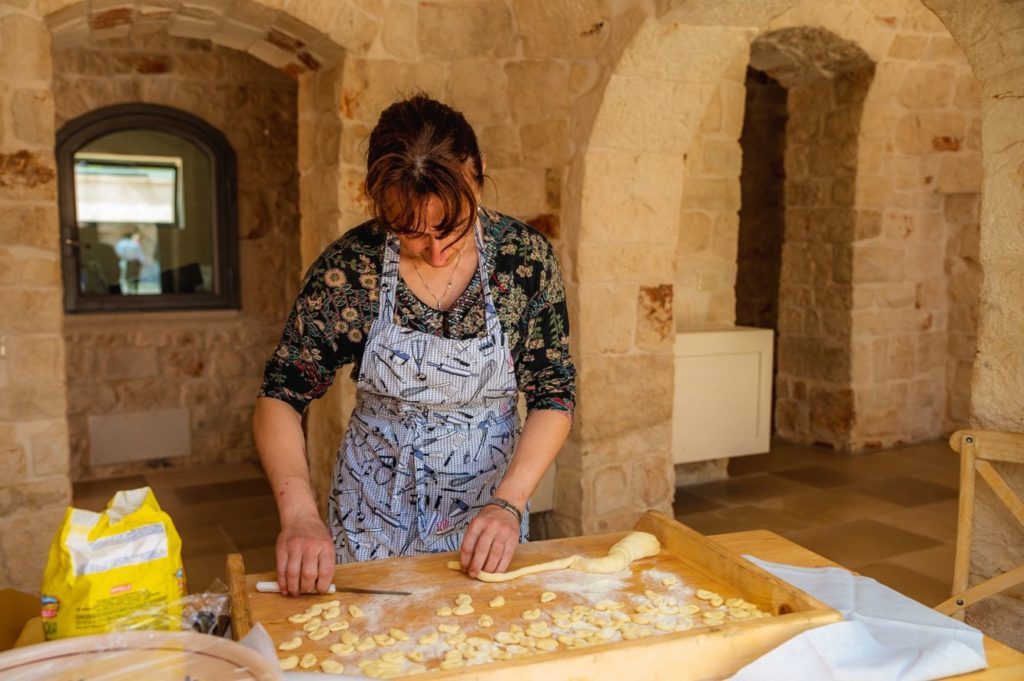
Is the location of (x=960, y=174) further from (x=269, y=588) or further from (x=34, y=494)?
(x=269, y=588)

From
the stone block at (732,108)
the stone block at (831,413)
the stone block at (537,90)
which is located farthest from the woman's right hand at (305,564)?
the stone block at (831,413)

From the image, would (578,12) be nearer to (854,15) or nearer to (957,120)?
(854,15)

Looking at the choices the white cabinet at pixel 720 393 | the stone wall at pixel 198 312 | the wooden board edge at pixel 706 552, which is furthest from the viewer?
the stone wall at pixel 198 312

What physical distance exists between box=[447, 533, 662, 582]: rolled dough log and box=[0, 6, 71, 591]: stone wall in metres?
2.18

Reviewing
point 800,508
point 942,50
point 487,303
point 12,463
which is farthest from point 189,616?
point 942,50

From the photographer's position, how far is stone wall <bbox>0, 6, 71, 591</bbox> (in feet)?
9.86

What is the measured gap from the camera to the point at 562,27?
3.39 metres

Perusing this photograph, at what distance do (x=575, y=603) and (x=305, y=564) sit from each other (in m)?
0.42

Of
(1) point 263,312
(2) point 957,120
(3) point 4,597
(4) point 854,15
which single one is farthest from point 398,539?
(2) point 957,120

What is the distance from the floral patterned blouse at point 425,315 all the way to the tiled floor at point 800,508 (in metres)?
2.06

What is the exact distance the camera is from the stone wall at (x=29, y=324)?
300cm

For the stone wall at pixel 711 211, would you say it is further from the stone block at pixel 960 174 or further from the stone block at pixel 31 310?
the stone block at pixel 31 310

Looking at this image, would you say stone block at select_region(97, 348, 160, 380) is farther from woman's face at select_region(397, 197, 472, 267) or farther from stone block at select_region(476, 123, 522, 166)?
woman's face at select_region(397, 197, 472, 267)

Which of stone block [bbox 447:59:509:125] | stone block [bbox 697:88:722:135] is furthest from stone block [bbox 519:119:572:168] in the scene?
stone block [bbox 697:88:722:135]
